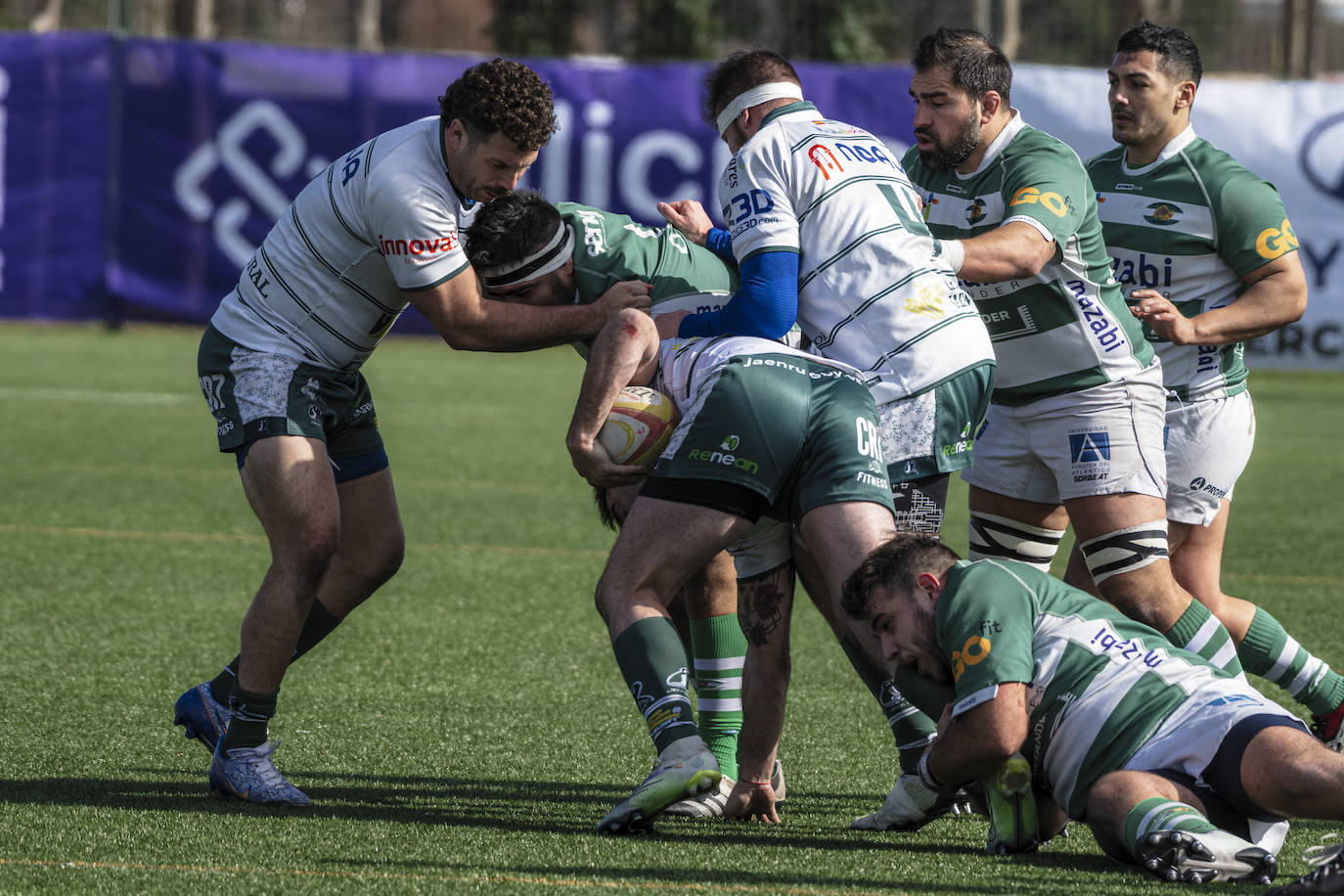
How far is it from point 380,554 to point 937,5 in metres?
21.3

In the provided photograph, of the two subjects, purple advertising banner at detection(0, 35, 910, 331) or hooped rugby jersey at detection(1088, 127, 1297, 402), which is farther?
purple advertising banner at detection(0, 35, 910, 331)

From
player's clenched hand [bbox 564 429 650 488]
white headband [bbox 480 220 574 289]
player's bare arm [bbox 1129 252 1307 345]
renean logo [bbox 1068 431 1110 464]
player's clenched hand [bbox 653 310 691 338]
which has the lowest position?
renean logo [bbox 1068 431 1110 464]

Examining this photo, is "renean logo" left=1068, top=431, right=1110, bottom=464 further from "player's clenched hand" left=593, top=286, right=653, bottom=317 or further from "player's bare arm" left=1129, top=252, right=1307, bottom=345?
"player's clenched hand" left=593, top=286, right=653, bottom=317

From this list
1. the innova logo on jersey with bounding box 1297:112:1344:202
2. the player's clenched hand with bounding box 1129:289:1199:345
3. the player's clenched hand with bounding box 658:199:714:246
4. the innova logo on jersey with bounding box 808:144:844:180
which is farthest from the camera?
the innova logo on jersey with bounding box 1297:112:1344:202

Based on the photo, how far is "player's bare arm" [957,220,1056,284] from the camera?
4.54 metres

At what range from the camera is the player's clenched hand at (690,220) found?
4.68 m

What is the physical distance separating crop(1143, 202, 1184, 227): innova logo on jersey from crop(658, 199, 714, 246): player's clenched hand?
1501mm

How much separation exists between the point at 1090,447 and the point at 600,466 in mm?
1568

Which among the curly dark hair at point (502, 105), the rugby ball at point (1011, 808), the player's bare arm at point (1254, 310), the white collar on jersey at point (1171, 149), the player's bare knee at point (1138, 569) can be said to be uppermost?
the curly dark hair at point (502, 105)

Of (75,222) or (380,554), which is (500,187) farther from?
(75,222)

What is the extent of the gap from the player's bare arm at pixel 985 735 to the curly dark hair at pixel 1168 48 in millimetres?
2405

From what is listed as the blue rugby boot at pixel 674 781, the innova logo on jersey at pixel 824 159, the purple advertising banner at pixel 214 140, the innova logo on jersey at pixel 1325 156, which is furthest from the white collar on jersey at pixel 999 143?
the innova logo on jersey at pixel 1325 156

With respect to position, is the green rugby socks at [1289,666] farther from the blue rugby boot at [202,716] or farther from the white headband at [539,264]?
the blue rugby boot at [202,716]

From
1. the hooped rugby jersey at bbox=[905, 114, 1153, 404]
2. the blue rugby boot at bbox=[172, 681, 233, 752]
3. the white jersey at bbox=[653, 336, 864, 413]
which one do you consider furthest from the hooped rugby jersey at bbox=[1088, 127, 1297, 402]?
the blue rugby boot at bbox=[172, 681, 233, 752]
